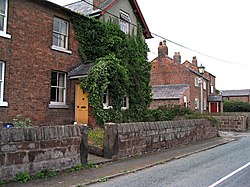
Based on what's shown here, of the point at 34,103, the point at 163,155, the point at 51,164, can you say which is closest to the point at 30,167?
the point at 51,164

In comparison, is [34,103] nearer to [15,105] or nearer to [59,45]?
[15,105]

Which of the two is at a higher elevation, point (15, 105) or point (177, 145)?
point (15, 105)

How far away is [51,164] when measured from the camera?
295 inches

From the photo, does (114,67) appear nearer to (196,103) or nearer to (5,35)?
(5,35)

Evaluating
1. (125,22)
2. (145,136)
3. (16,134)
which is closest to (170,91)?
(125,22)

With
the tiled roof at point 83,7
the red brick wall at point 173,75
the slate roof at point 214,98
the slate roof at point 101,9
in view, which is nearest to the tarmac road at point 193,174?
the slate roof at point 101,9

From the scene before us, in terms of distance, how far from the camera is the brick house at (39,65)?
495 inches

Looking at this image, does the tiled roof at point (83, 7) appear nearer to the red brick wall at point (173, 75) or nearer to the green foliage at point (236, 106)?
the red brick wall at point (173, 75)

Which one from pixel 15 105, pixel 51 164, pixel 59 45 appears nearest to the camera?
pixel 51 164

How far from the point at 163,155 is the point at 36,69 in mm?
7788

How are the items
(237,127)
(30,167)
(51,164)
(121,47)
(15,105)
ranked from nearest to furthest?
(30,167), (51,164), (15,105), (121,47), (237,127)

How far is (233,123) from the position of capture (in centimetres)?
2620

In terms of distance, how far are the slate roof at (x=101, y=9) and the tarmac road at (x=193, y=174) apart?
36.2ft

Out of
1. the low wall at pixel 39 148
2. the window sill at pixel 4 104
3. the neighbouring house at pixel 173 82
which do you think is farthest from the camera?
the neighbouring house at pixel 173 82
